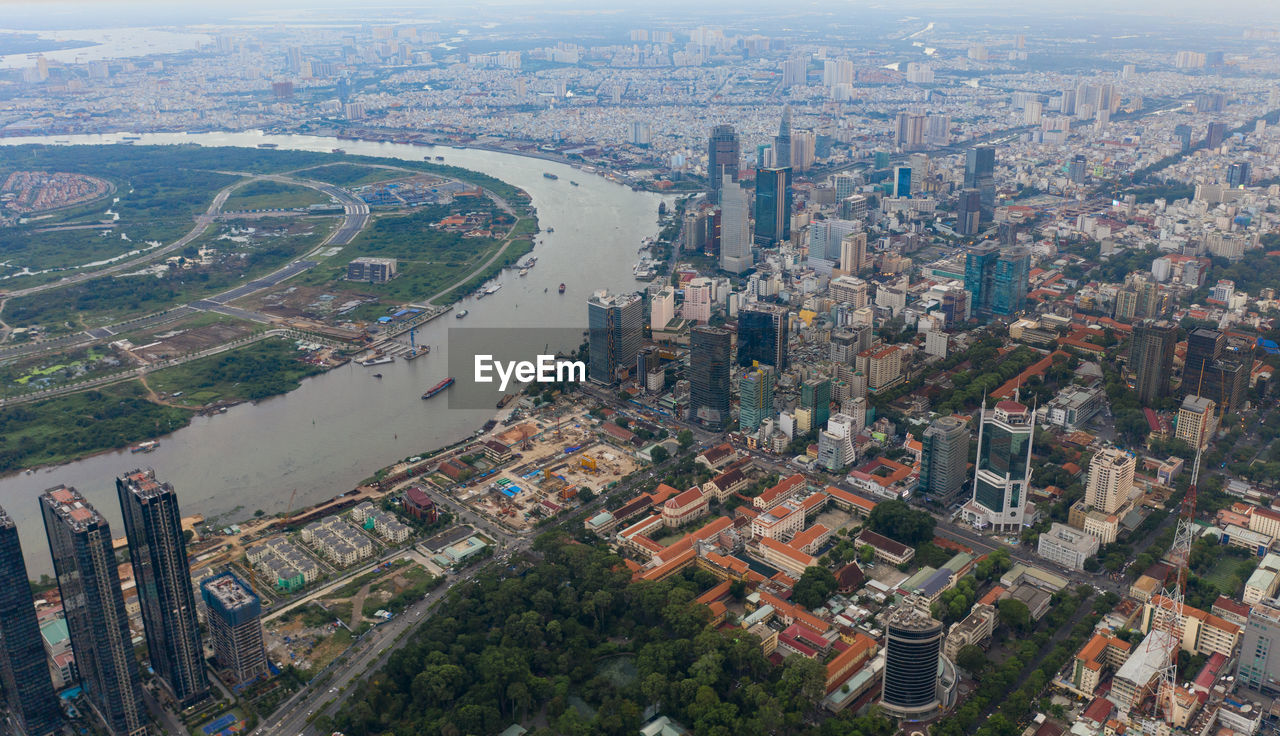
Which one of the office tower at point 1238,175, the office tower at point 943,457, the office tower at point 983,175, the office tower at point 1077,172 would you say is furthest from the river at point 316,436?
the office tower at point 1238,175

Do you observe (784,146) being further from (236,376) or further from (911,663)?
(911,663)

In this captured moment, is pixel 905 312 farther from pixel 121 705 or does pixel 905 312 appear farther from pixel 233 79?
pixel 233 79

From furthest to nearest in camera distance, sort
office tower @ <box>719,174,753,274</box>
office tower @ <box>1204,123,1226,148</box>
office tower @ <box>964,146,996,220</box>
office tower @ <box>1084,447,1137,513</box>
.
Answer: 1. office tower @ <box>1204,123,1226,148</box>
2. office tower @ <box>964,146,996,220</box>
3. office tower @ <box>719,174,753,274</box>
4. office tower @ <box>1084,447,1137,513</box>

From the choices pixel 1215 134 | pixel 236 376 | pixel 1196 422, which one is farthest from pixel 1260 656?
pixel 1215 134

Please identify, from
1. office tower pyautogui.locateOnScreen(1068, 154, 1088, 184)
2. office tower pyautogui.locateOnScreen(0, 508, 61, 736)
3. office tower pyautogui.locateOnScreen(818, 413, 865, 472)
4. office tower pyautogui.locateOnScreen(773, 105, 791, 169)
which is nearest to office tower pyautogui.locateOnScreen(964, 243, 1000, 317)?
office tower pyautogui.locateOnScreen(818, 413, 865, 472)

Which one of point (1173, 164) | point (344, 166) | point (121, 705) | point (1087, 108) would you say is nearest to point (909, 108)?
point (1087, 108)
